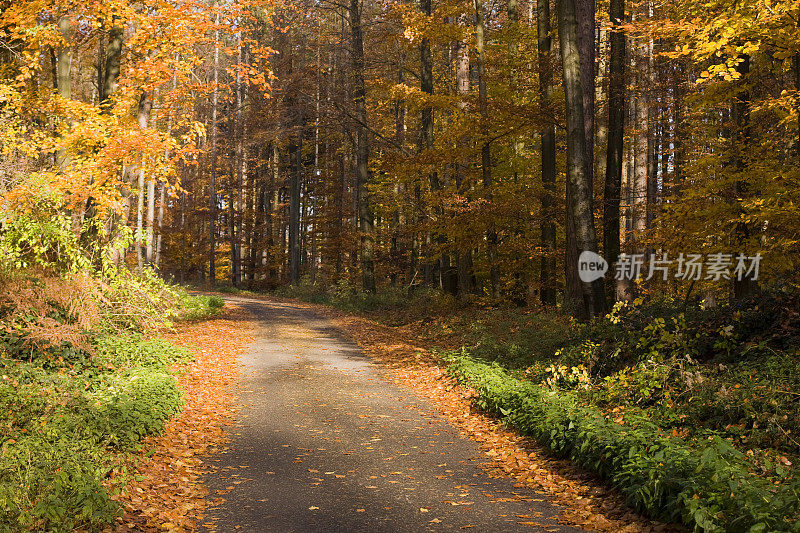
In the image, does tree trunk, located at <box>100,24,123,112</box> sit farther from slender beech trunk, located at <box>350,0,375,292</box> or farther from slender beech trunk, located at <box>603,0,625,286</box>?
slender beech trunk, located at <box>603,0,625,286</box>

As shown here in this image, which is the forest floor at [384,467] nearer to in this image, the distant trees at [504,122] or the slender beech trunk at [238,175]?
the distant trees at [504,122]

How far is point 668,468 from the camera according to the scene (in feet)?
17.4

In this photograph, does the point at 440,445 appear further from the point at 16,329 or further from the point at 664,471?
the point at 16,329

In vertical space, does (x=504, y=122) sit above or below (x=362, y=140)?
below

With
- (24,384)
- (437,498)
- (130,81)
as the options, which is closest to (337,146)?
(130,81)

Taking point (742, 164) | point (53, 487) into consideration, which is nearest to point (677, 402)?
point (742, 164)

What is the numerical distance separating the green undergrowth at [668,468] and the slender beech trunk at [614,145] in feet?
27.9

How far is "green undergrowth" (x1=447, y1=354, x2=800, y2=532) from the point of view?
4.39 meters

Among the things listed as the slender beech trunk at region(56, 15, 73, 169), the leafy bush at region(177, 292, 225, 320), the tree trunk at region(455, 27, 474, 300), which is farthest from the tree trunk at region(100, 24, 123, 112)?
the tree trunk at region(455, 27, 474, 300)

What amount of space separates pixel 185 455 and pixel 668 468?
535cm

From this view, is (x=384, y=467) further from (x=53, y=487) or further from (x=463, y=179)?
(x=463, y=179)

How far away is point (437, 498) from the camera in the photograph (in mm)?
6109

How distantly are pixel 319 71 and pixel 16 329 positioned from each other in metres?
25.4

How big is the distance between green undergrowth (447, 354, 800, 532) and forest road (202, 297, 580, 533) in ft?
2.52
